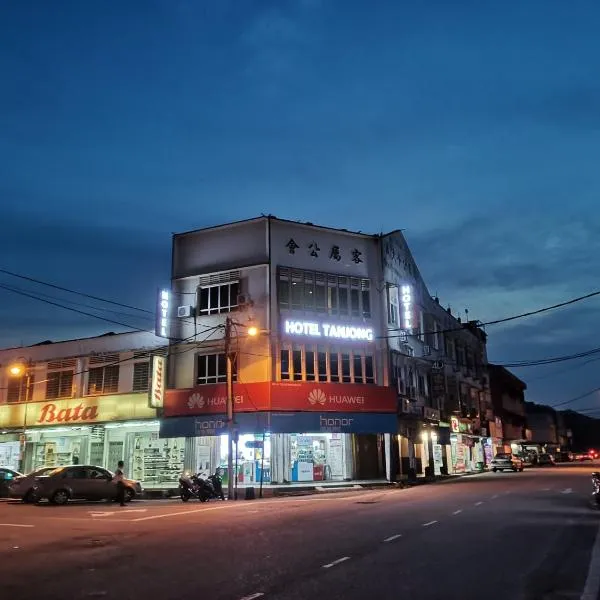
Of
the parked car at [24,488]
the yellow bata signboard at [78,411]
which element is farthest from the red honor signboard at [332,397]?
the parked car at [24,488]

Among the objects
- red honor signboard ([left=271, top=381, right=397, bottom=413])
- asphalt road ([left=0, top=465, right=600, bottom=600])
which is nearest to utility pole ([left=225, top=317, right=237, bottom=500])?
red honor signboard ([left=271, top=381, right=397, bottom=413])

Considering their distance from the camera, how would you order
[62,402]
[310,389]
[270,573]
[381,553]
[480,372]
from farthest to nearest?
[480,372]
[62,402]
[310,389]
[381,553]
[270,573]

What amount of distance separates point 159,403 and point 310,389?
8.15 meters

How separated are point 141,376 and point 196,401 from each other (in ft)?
14.2

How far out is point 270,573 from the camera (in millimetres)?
9117

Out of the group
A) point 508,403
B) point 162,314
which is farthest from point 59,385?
point 508,403

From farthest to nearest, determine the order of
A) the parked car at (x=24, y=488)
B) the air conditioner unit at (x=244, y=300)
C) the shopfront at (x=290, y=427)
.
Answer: the air conditioner unit at (x=244, y=300) < the shopfront at (x=290, y=427) < the parked car at (x=24, y=488)

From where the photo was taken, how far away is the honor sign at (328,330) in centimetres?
3231

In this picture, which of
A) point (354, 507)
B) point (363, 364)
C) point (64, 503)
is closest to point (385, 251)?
point (363, 364)

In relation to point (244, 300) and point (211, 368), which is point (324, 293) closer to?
point (244, 300)

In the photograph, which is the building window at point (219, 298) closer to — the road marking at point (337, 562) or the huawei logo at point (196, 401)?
the huawei logo at point (196, 401)

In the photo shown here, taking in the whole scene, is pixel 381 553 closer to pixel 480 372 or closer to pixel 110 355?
pixel 110 355

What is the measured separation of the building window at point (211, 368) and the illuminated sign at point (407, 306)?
1092 centimetres

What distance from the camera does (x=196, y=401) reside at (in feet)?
106
